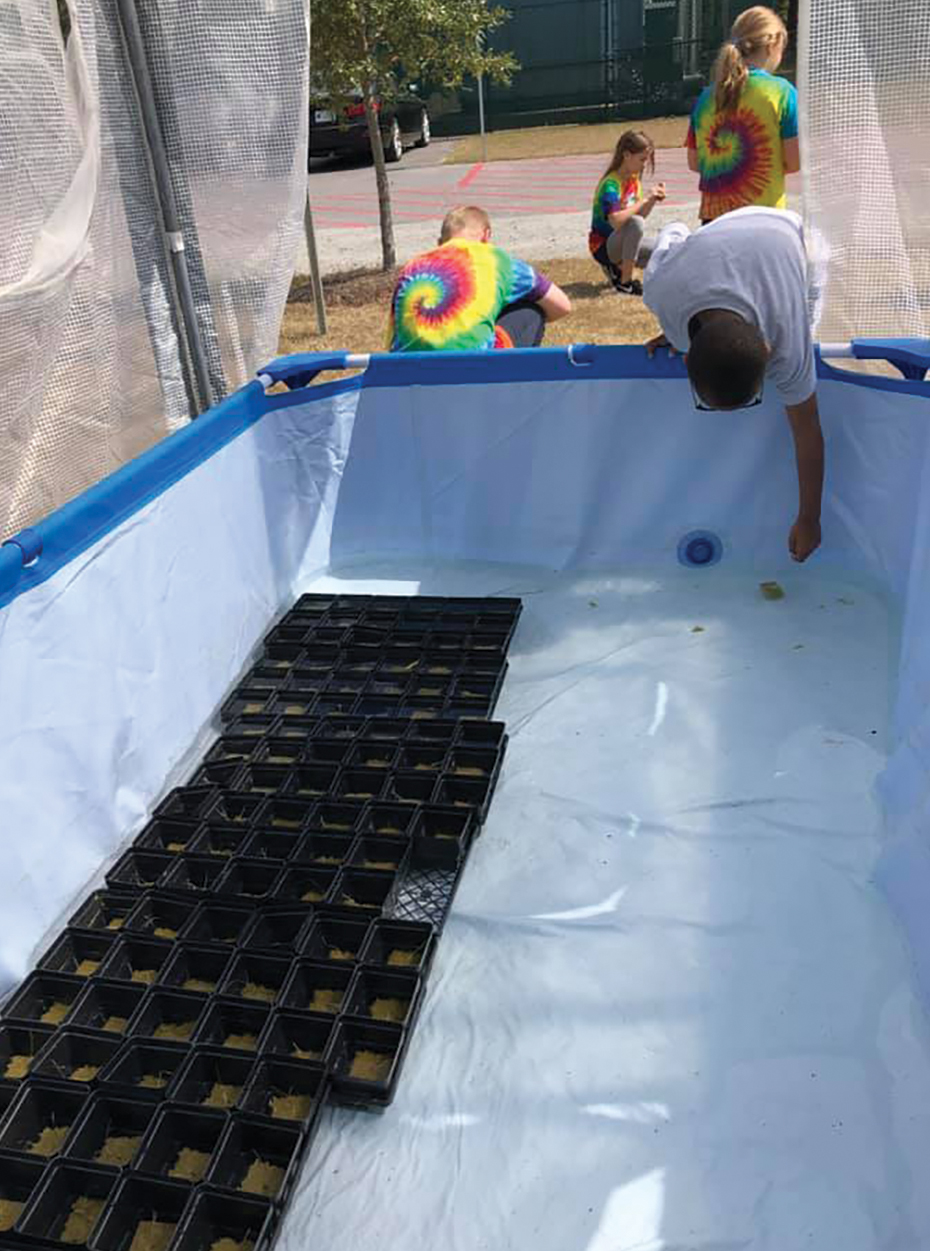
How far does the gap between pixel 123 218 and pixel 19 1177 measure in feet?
7.00

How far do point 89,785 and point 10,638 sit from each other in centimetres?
39

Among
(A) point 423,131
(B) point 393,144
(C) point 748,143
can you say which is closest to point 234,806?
(C) point 748,143

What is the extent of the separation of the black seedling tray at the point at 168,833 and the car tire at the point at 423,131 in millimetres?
17109

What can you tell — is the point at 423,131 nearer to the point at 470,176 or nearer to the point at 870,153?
the point at 470,176

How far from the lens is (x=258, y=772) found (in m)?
2.35

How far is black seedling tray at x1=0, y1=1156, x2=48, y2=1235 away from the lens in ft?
4.90

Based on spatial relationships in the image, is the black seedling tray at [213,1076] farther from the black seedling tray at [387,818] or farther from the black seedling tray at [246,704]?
the black seedling tray at [246,704]

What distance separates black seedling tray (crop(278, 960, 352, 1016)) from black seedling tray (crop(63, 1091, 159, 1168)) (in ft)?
0.92

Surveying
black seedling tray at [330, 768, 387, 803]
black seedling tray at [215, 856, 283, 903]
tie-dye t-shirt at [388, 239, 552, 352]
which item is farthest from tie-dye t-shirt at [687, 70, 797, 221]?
black seedling tray at [215, 856, 283, 903]

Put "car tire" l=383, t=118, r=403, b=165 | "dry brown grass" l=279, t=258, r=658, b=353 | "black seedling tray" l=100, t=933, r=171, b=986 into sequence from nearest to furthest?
"black seedling tray" l=100, t=933, r=171, b=986, "dry brown grass" l=279, t=258, r=658, b=353, "car tire" l=383, t=118, r=403, b=165

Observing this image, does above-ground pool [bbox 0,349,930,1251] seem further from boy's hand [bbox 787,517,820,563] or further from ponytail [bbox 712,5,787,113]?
ponytail [bbox 712,5,787,113]

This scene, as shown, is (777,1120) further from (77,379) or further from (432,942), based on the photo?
(77,379)

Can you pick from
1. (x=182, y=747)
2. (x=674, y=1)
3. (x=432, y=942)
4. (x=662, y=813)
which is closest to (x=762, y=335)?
(x=662, y=813)

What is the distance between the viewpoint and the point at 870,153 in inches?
90.9
